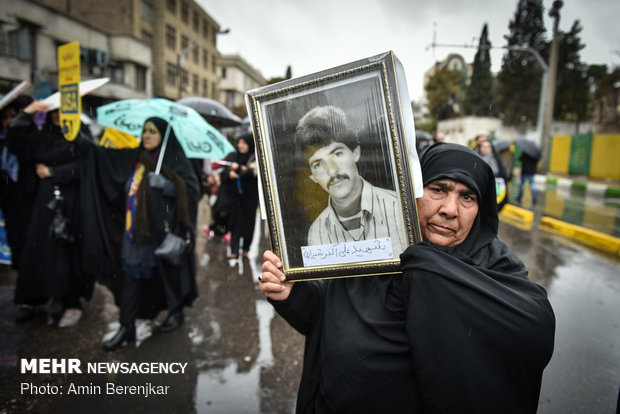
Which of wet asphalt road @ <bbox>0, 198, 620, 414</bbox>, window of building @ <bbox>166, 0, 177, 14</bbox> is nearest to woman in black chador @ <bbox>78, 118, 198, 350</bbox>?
wet asphalt road @ <bbox>0, 198, 620, 414</bbox>

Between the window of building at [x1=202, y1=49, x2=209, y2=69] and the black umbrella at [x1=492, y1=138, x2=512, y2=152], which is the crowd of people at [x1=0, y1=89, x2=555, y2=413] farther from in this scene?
the window of building at [x1=202, y1=49, x2=209, y2=69]

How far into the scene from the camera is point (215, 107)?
766 cm

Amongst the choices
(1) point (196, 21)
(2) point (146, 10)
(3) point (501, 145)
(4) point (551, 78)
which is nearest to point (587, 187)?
(4) point (551, 78)

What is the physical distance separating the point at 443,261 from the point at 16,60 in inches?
976

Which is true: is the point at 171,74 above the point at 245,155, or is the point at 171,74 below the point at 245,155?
above

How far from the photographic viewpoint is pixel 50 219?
3.43 meters

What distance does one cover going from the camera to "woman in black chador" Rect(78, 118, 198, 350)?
3152 millimetres

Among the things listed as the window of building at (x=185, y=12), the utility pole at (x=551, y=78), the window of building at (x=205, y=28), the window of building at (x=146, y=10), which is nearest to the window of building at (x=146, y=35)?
the window of building at (x=146, y=10)

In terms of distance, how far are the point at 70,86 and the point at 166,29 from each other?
38.8m

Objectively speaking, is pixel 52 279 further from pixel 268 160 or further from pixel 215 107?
pixel 215 107

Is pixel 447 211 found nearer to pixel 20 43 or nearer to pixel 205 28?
pixel 20 43

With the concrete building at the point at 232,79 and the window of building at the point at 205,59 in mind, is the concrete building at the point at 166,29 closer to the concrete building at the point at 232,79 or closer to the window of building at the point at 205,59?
the window of building at the point at 205,59

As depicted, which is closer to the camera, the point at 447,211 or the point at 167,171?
the point at 447,211

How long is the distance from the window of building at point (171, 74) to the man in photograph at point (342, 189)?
40.4 meters
